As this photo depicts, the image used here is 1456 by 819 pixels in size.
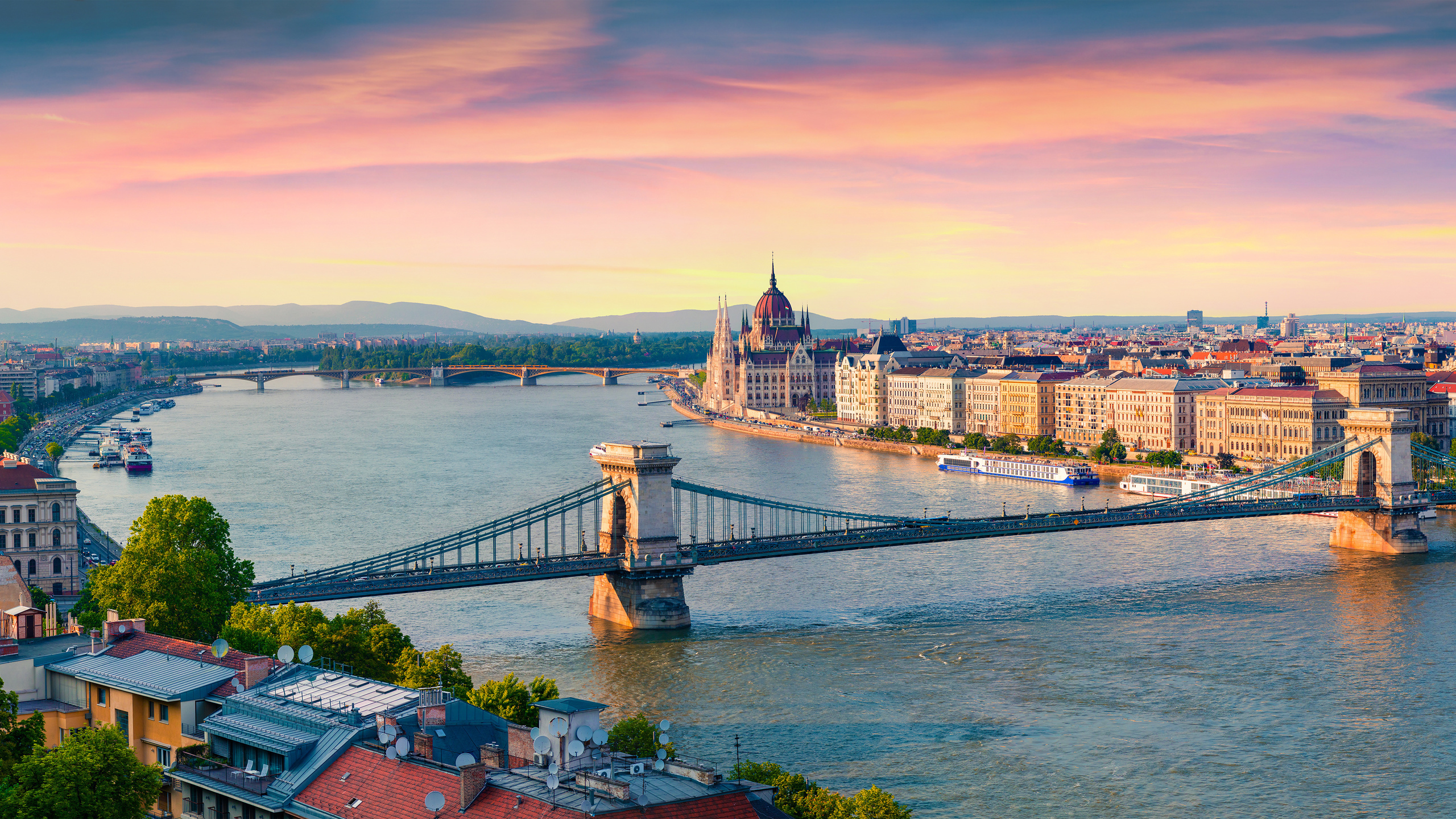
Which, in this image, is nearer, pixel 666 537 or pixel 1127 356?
pixel 666 537

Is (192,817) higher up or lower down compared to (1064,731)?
higher up

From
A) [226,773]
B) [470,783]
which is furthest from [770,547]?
[470,783]

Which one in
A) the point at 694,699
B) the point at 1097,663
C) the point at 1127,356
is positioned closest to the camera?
the point at 694,699

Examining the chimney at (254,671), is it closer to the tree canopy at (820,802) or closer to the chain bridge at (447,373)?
the tree canopy at (820,802)

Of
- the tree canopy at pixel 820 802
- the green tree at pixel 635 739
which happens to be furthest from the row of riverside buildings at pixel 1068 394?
the tree canopy at pixel 820 802

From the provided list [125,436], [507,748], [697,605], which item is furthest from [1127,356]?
[507,748]

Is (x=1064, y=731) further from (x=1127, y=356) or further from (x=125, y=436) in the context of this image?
(x=1127, y=356)

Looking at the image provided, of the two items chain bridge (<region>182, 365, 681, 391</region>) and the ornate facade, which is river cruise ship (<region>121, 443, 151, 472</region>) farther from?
chain bridge (<region>182, 365, 681, 391</region>)
